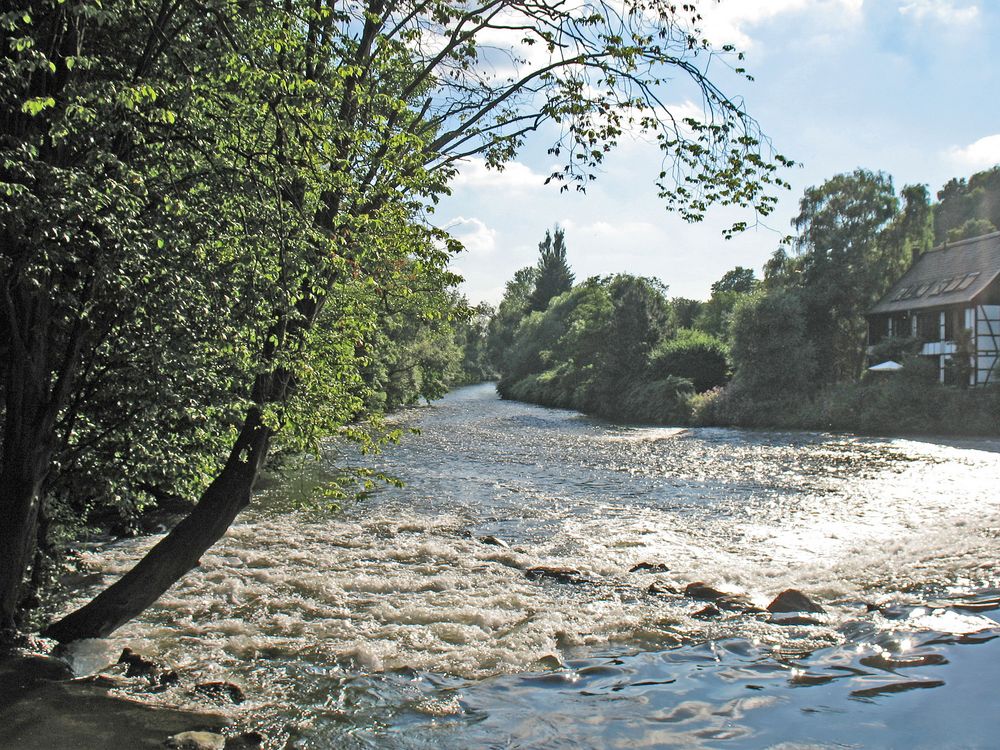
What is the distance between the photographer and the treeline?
37.2 metres

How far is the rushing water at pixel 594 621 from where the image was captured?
284 inches

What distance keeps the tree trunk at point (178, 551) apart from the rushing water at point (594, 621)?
1.33 feet

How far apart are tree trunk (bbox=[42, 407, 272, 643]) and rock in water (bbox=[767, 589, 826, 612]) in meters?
6.68

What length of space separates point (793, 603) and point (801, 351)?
35.6 meters

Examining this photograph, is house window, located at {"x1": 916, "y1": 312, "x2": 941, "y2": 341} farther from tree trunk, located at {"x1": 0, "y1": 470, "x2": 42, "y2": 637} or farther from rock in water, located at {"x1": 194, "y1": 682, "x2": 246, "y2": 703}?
tree trunk, located at {"x1": 0, "y1": 470, "x2": 42, "y2": 637}

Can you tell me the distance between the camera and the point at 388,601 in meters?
10.9

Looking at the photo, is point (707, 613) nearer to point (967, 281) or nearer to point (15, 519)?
point (15, 519)

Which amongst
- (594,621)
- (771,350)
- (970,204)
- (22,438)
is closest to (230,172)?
(22,438)

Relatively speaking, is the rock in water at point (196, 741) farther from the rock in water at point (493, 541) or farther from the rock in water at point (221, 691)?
the rock in water at point (493, 541)

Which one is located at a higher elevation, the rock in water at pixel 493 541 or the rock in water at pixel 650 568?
the rock in water at pixel 493 541

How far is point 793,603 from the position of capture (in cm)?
1052

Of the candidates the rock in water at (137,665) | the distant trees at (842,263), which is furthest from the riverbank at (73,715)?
the distant trees at (842,263)

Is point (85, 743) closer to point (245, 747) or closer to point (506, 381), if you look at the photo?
point (245, 747)

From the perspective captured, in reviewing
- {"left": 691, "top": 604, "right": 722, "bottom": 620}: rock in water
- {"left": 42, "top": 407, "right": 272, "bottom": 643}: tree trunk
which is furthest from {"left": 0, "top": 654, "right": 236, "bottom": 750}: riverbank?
{"left": 691, "top": 604, "right": 722, "bottom": 620}: rock in water
